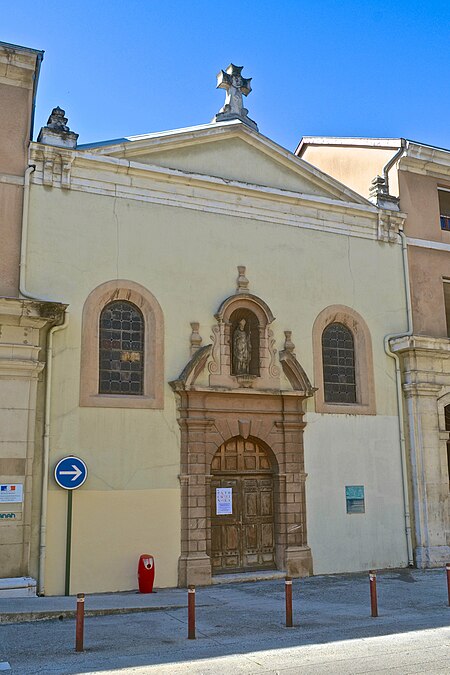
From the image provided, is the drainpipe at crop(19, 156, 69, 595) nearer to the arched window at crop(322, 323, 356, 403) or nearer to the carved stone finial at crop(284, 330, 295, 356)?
the carved stone finial at crop(284, 330, 295, 356)

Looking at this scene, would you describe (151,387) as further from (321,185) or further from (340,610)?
(321,185)

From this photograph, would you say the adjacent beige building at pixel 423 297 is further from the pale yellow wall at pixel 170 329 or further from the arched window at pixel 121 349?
the arched window at pixel 121 349

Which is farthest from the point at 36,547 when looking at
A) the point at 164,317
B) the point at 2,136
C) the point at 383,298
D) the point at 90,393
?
the point at 383,298

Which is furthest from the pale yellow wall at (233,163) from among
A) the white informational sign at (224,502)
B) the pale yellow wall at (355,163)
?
the white informational sign at (224,502)

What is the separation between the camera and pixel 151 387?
13586mm

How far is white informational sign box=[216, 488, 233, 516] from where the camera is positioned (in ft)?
45.6

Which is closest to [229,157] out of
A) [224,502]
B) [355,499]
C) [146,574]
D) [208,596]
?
[224,502]

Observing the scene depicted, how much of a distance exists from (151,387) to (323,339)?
4.33m

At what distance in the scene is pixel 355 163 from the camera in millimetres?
18953

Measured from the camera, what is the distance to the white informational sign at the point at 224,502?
1391 centimetres

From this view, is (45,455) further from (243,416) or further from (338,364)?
(338,364)

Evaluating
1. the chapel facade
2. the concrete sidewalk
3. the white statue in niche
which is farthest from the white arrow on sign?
the white statue in niche

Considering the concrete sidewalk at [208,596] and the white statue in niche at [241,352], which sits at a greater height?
the white statue in niche at [241,352]

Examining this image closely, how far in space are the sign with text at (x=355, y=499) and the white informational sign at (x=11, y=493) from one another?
22.5 feet
